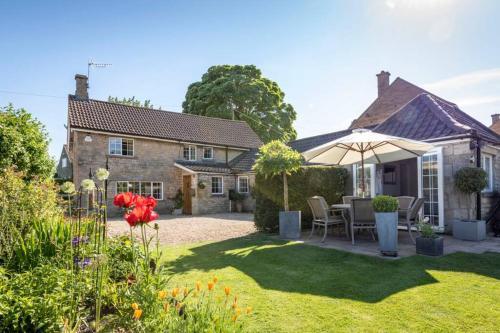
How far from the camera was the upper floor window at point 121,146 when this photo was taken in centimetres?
1839

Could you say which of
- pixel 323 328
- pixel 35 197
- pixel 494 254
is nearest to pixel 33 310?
pixel 323 328

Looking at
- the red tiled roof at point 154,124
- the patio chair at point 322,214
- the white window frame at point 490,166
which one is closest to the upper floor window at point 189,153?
the red tiled roof at point 154,124

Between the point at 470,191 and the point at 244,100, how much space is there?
986 inches

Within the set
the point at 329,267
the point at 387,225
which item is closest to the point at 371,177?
the point at 387,225

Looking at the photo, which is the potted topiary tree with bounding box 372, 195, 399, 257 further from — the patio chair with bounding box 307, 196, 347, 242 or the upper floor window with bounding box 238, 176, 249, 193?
the upper floor window with bounding box 238, 176, 249, 193

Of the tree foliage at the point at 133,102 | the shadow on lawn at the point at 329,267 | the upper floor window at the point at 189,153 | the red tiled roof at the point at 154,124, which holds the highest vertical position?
the tree foliage at the point at 133,102

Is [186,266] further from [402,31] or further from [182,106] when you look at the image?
[182,106]

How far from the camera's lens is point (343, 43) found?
9.05 m

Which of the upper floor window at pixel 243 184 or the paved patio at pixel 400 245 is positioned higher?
the upper floor window at pixel 243 184

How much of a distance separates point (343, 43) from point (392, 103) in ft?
54.4

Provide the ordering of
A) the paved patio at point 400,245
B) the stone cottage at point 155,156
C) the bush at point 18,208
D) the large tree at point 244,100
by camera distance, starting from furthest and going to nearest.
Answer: the large tree at point 244,100, the stone cottage at point 155,156, the paved patio at point 400,245, the bush at point 18,208

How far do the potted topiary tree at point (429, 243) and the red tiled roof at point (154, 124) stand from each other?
17.0 metres

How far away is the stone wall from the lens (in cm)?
1734

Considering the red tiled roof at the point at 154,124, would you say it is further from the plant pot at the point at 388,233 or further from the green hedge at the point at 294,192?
the plant pot at the point at 388,233
